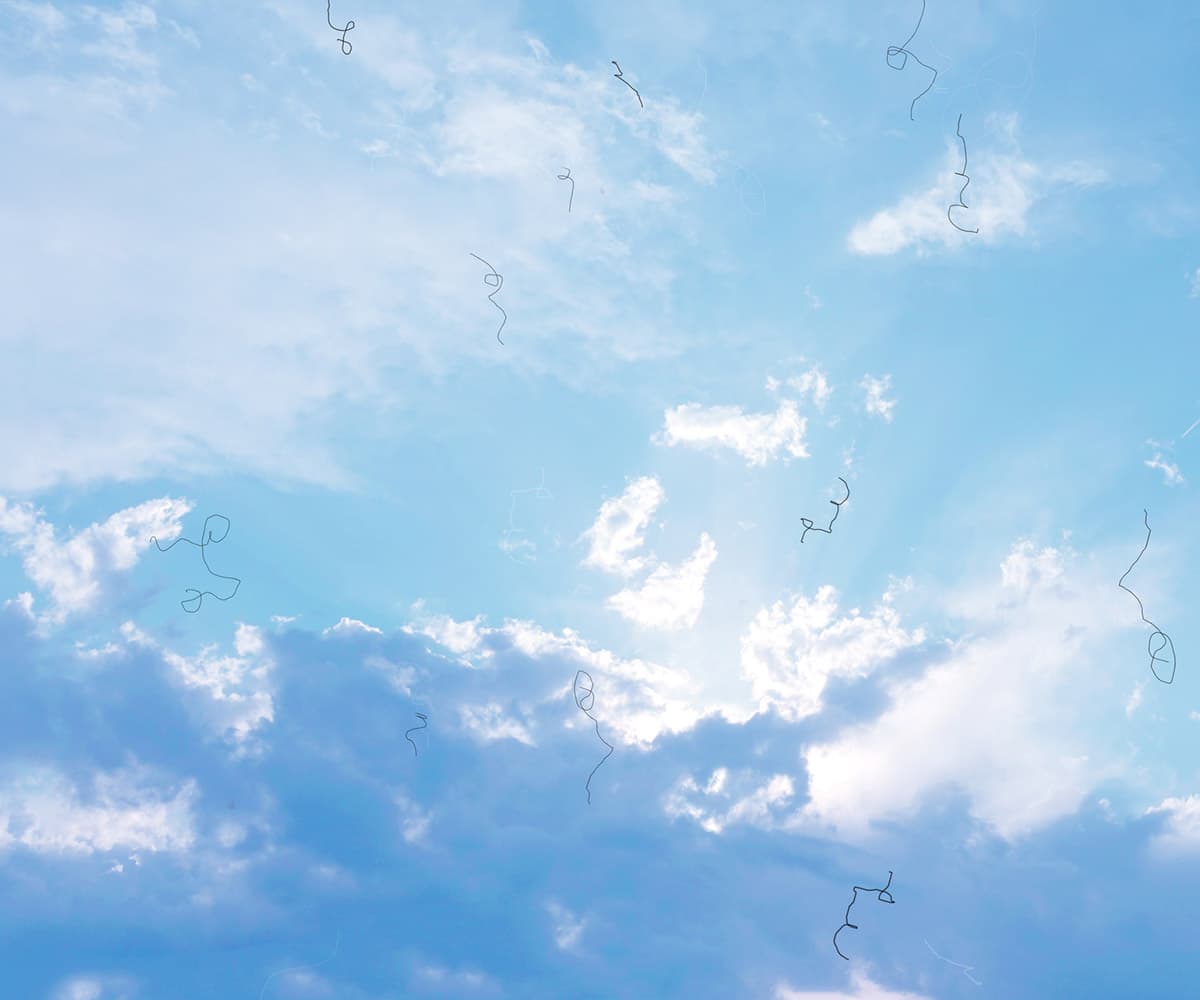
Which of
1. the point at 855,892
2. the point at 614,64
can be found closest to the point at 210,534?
the point at 614,64

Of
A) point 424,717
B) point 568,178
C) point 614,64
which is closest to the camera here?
point 614,64

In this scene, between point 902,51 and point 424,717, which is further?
point 424,717

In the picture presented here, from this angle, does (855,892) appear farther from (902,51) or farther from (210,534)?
(902,51)

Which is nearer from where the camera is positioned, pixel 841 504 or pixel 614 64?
pixel 614 64

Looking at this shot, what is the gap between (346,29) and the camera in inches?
1105

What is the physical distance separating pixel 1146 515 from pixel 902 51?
1817cm

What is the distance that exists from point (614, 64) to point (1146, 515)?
2417 cm

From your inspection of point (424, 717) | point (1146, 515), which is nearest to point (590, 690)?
point (424, 717)

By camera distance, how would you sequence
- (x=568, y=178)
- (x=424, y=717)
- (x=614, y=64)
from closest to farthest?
(x=614, y=64), (x=568, y=178), (x=424, y=717)

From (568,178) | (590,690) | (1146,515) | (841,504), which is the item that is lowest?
(590,690)

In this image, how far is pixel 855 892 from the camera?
86.2ft

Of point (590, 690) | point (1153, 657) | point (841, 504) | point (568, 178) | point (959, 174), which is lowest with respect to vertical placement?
point (590, 690)

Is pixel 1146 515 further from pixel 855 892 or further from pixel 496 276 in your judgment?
pixel 496 276

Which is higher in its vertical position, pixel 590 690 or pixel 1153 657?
pixel 1153 657
